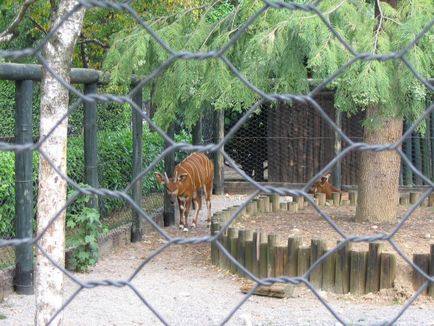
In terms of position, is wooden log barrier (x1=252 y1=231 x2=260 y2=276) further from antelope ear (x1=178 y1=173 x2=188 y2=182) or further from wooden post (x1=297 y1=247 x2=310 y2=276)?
antelope ear (x1=178 y1=173 x2=188 y2=182)

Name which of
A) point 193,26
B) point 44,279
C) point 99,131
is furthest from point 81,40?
point 44,279

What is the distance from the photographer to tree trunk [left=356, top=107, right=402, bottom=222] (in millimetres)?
7738

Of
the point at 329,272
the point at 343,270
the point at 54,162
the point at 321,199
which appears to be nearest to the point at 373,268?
the point at 343,270

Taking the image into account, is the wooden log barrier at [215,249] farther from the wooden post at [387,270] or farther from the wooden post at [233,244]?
the wooden post at [387,270]

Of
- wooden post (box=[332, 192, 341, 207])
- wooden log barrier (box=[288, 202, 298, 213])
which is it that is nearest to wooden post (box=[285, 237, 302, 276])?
wooden log barrier (box=[288, 202, 298, 213])

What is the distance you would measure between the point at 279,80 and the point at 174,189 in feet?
11.9

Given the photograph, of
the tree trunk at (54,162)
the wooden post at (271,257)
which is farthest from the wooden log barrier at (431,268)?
the tree trunk at (54,162)

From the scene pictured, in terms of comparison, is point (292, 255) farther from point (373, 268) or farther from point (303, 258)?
point (373, 268)

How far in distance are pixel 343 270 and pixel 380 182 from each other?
1736mm

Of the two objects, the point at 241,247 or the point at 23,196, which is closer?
the point at 23,196

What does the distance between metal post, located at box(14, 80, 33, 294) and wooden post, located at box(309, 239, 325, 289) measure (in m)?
2.18

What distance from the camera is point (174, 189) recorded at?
9758 mm

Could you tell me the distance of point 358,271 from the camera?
20.5ft

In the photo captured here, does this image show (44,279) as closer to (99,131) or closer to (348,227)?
(348,227)
